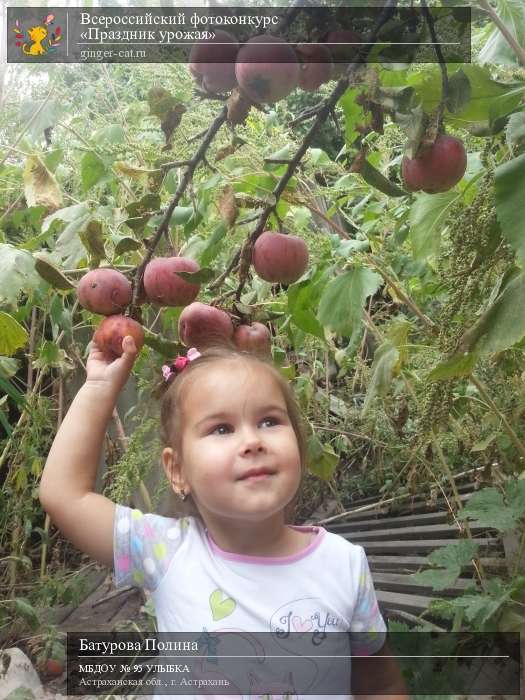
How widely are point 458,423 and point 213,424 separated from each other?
0.62 meters

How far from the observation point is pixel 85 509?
0.55 meters

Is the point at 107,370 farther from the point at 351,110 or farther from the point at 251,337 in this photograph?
the point at 351,110

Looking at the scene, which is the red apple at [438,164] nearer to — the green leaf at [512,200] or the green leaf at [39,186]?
the green leaf at [512,200]

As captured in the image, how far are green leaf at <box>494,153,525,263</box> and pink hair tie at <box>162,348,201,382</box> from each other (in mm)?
287

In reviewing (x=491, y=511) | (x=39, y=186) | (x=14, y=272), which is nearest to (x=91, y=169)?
(x=39, y=186)

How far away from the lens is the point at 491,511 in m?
0.82

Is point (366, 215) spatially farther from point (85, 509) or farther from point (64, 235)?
point (85, 509)

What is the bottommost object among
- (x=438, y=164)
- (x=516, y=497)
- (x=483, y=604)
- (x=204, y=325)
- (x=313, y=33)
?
(x=483, y=604)

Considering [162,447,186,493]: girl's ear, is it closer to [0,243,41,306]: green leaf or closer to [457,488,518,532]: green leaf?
[0,243,41,306]: green leaf

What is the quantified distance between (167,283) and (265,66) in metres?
0.17

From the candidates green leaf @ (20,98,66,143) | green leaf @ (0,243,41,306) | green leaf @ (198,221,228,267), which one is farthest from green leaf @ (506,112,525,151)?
green leaf @ (20,98,66,143)

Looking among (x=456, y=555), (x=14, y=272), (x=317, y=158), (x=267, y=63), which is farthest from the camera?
(x=317, y=158)

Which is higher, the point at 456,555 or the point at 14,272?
the point at 14,272

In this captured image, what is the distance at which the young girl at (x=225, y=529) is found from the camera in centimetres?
52
